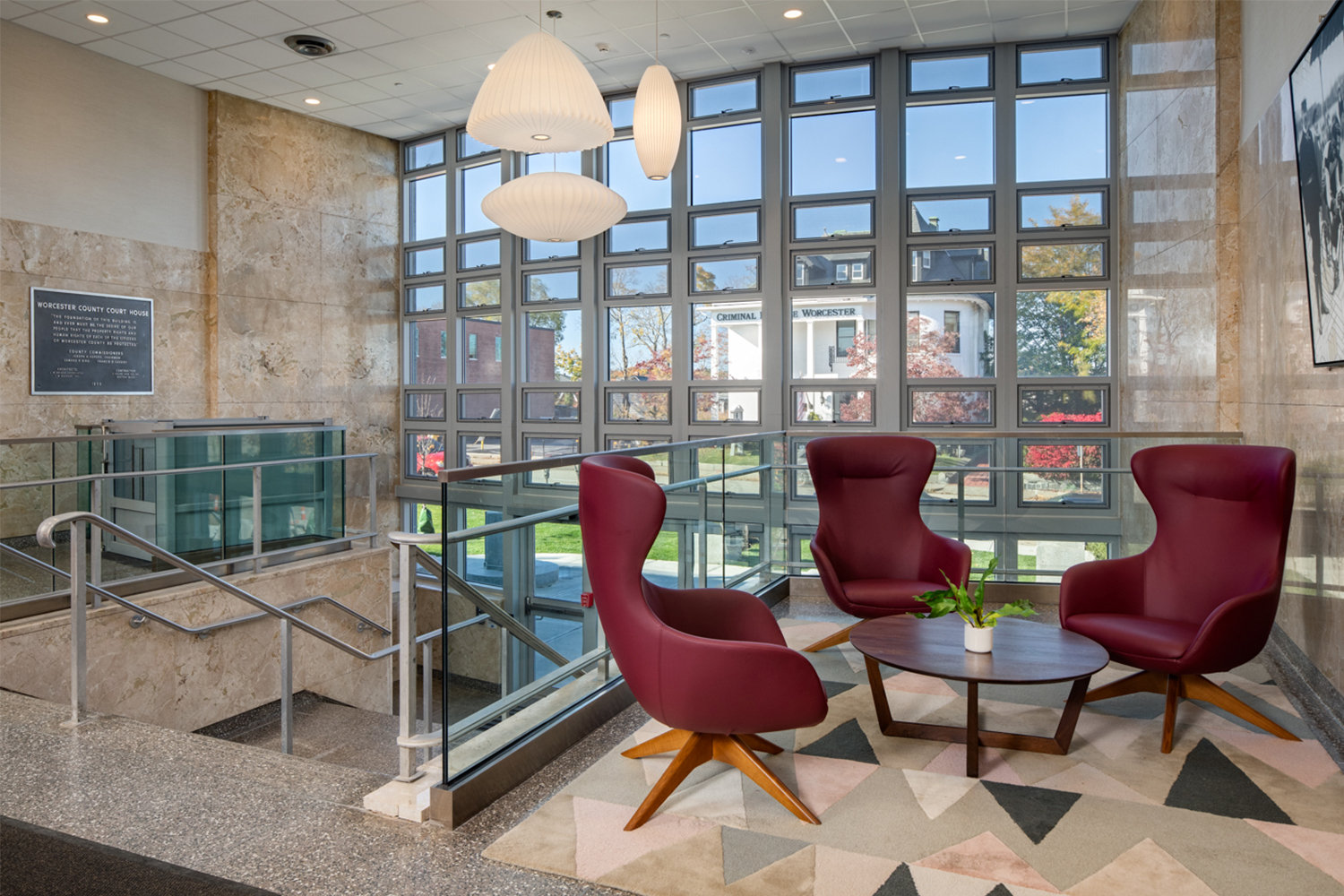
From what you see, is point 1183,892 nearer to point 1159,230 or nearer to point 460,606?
point 460,606

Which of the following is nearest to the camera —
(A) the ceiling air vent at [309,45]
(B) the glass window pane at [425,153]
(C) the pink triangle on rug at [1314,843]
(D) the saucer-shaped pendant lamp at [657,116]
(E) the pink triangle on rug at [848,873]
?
(E) the pink triangle on rug at [848,873]

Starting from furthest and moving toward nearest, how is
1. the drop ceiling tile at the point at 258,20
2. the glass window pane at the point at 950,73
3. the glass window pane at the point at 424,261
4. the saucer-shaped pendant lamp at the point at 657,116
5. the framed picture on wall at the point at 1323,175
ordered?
1. the glass window pane at the point at 424,261
2. the glass window pane at the point at 950,73
3. the drop ceiling tile at the point at 258,20
4. the saucer-shaped pendant lamp at the point at 657,116
5. the framed picture on wall at the point at 1323,175

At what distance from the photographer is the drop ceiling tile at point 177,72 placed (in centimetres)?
740

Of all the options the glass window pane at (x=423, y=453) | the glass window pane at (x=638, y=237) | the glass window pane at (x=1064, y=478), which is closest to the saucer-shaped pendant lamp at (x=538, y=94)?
the glass window pane at (x=1064, y=478)

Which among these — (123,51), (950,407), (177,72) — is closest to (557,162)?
(177,72)

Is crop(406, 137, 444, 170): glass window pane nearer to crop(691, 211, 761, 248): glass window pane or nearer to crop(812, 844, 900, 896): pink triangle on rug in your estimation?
crop(691, 211, 761, 248): glass window pane

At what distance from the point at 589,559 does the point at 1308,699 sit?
305cm

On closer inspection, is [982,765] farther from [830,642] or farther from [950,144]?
[950,144]

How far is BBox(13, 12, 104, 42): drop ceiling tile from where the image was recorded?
6531 millimetres

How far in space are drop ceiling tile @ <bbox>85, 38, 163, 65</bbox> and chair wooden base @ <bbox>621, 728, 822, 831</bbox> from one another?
25.1ft

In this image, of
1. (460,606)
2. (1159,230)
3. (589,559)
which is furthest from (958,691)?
(1159,230)

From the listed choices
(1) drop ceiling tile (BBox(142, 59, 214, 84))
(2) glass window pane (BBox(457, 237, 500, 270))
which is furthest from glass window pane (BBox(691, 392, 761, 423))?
(1) drop ceiling tile (BBox(142, 59, 214, 84))

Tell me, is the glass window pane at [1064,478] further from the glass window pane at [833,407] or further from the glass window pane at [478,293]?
the glass window pane at [478,293]

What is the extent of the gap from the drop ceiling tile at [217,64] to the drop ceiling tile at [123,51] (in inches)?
10.4
